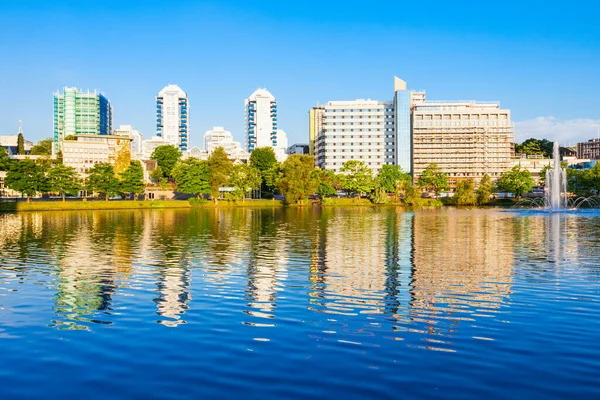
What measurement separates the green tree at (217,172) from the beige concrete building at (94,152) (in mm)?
42069

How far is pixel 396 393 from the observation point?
→ 13.9 m

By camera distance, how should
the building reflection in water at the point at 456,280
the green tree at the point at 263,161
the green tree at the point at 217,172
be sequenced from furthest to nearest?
the green tree at the point at 263,161
the green tree at the point at 217,172
the building reflection in water at the point at 456,280

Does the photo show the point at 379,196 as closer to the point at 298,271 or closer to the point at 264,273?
the point at 298,271

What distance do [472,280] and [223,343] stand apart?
16927 millimetres

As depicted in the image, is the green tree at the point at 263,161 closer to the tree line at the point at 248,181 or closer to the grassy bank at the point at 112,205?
the tree line at the point at 248,181

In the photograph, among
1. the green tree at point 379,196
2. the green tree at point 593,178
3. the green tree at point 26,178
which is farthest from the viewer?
the green tree at point 379,196

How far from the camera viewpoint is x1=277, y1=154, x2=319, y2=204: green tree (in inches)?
5812

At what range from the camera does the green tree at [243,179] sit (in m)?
155

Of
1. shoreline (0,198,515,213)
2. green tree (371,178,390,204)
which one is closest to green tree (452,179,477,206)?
shoreline (0,198,515,213)

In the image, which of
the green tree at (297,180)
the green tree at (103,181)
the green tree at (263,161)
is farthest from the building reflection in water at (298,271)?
the green tree at (263,161)

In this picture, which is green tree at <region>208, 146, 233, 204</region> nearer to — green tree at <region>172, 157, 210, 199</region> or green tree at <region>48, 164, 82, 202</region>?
green tree at <region>172, 157, 210, 199</region>

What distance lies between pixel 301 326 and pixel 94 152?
17926 cm

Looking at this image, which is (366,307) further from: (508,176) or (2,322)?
(508,176)

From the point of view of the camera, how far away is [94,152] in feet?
603
